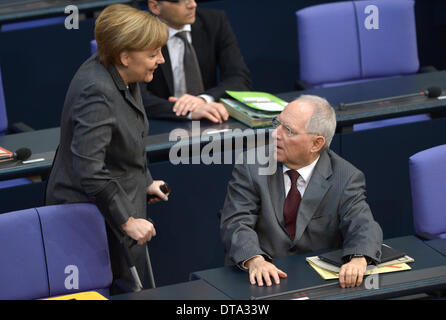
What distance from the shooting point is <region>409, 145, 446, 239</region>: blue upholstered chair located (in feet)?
11.2

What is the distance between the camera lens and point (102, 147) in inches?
119

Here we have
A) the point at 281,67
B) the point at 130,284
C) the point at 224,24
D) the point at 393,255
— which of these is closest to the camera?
the point at 393,255

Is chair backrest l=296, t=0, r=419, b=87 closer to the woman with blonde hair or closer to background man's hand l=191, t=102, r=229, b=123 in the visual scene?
background man's hand l=191, t=102, r=229, b=123

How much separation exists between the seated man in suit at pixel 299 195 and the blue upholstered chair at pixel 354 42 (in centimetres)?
162

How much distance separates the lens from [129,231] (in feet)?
10.1

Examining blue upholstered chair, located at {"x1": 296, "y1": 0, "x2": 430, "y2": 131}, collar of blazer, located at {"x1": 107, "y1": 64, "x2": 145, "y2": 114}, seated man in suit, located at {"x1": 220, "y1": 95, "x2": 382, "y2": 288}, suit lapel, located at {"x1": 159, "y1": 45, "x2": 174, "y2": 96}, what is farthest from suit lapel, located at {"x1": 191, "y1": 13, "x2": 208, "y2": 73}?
collar of blazer, located at {"x1": 107, "y1": 64, "x2": 145, "y2": 114}

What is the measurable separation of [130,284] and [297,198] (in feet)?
2.33

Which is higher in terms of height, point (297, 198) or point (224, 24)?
point (224, 24)

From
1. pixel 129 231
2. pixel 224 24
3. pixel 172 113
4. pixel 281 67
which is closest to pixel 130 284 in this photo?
pixel 129 231

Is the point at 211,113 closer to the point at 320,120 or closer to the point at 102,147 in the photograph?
the point at 320,120

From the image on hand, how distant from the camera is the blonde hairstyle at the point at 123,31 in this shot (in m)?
3.01

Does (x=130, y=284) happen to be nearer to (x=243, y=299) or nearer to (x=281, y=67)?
(x=243, y=299)

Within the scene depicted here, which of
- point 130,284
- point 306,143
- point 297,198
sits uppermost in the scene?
point 306,143

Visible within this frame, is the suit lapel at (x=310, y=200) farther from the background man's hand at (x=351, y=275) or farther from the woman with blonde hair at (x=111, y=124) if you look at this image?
the woman with blonde hair at (x=111, y=124)
